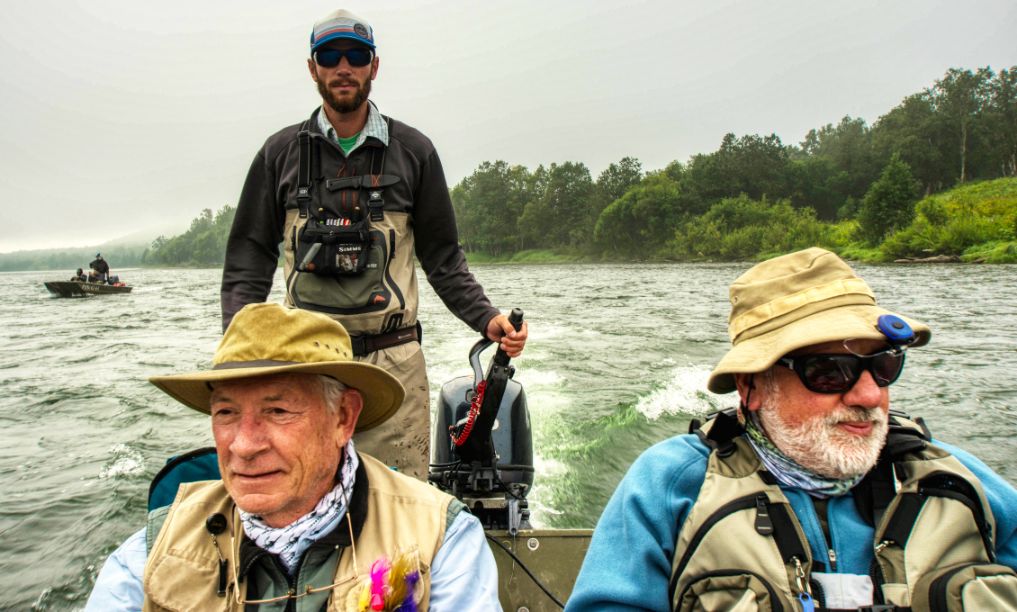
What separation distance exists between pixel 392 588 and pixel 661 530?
0.80m

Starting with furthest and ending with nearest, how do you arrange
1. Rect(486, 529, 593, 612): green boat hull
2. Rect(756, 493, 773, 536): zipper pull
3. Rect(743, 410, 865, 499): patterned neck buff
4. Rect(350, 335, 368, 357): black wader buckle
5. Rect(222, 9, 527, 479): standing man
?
→ Rect(350, 335, 368, 357): black wader buckle
Rect(222, 9, 527, 479): standing man
Rect(486, 529, 593, 612): green boat hull
Rect(743, 410, 865, 499): patterned neck buff
Rect(756, 493, 773, 536): zipper pull

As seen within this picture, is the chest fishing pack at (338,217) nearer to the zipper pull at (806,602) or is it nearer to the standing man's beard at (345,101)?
the standing man's beard at (345,101)

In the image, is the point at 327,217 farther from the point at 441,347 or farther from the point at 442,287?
the point at 441,347

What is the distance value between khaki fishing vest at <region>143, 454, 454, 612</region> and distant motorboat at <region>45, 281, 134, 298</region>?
108ft

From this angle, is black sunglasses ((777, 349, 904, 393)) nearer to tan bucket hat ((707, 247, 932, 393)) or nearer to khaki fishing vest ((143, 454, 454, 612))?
tan bucket hat ((707, 247, 932, 393))

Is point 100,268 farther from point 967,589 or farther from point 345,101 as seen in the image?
point 967,589

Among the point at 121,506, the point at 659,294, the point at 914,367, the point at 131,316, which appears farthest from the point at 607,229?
the point at 121,506

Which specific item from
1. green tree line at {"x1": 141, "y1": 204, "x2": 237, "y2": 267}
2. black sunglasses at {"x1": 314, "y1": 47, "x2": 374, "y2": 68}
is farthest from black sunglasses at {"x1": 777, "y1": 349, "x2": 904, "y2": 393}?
green tree line at {"x1": 141, "y1": 204, "x2": 237, "y2": 267}

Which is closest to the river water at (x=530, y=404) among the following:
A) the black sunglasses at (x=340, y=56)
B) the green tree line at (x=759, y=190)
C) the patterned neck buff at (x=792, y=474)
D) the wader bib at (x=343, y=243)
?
the wader bib at (x=343, y=243)

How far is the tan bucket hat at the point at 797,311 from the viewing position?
1.73 meters

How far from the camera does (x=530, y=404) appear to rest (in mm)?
7398

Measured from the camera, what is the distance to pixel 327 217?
2.55 m

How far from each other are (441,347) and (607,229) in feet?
211

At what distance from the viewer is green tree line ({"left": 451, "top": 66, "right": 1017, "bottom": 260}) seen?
57750 mm
